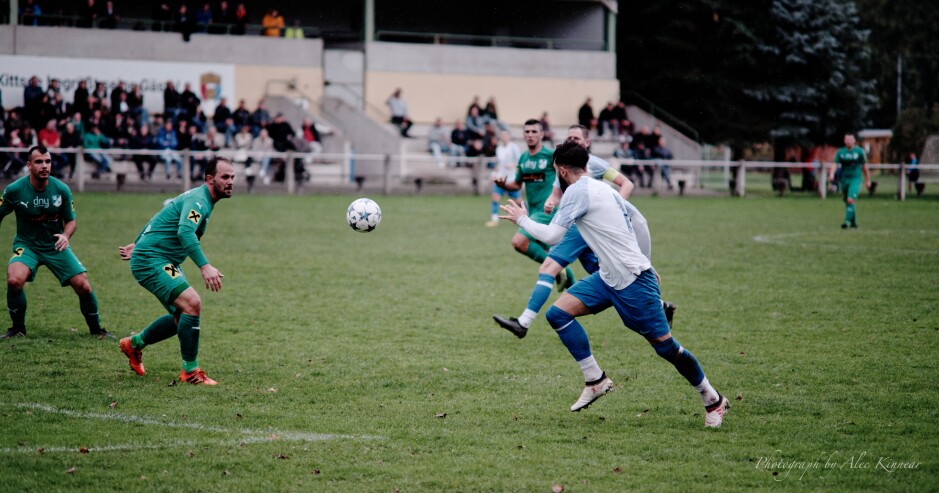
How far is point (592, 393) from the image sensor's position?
6984mm

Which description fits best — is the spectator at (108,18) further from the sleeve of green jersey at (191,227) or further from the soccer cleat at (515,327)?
the soccer cleat at (515,327)

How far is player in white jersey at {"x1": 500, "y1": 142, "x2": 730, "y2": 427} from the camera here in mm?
6695

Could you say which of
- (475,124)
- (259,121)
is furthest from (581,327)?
(475,124)

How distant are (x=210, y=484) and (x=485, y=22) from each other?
130 ft

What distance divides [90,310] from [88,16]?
27638 millimetres

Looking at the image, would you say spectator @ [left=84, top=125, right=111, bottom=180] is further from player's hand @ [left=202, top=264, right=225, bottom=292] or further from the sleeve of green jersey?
player's hand @ [left=202, top=264, right=225, bottom=292]

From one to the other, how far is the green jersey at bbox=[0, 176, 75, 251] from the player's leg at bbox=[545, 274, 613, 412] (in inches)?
204

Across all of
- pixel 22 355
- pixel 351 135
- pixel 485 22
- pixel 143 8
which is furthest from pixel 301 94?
pixel 22 355


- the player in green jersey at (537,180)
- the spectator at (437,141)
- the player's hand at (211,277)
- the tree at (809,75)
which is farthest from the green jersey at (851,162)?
the tree at (809,75)

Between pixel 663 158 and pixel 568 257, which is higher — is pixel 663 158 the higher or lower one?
the higher one

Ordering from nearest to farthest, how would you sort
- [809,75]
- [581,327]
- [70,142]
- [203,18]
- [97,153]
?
1. [581,327]
2. [70,142]
3. [97,153]
4. [203,18]
5. [809,75]

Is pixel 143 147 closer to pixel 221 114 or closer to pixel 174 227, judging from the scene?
pixel 221 114

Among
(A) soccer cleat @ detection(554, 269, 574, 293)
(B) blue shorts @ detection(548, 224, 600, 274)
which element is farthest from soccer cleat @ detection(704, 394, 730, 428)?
(A) soccer cleat @ detection(554, 269, 574, 293)

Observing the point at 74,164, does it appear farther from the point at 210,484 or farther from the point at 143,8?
the point at 210,484
